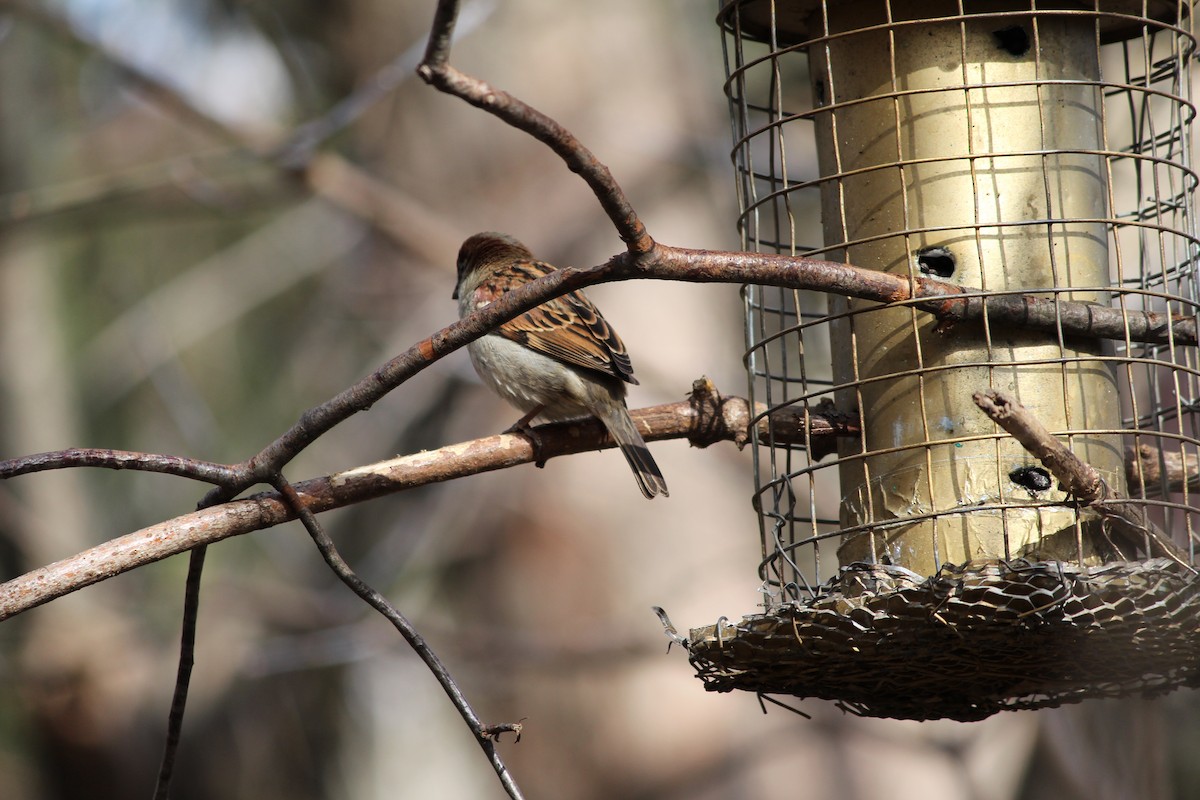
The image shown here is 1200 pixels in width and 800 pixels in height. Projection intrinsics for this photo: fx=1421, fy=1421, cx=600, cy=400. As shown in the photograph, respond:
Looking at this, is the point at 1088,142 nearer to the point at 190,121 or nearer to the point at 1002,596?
the point at 1002,596

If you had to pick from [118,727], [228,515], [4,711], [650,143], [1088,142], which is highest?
[650,143]

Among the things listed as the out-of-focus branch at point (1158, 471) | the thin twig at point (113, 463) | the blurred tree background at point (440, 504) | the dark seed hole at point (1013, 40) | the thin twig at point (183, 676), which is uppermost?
the blurred tree background at point (440, 504)

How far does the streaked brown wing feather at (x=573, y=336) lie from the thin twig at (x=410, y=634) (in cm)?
246

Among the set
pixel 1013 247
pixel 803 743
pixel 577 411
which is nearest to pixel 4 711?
pixel 803 743

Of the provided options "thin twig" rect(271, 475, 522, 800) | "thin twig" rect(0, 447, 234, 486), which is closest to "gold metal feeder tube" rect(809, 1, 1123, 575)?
"thin twig" rect(271, 475, 522, 800)

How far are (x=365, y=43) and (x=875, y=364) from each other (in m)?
8.72

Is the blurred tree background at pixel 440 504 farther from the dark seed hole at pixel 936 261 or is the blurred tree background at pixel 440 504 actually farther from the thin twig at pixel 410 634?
the thin twig at pixel 410 634

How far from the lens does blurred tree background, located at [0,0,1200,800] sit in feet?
32.9

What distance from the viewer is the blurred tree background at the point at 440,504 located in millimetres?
10023

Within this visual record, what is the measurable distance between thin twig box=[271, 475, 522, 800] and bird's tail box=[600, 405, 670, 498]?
1.67m

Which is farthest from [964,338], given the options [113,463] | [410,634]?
[113,463]

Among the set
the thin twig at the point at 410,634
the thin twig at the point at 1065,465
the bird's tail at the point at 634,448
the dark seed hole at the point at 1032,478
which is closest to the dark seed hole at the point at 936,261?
the dark seed hole at the point at 1032,478

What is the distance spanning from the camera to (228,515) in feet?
14.0

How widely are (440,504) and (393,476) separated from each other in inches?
263
